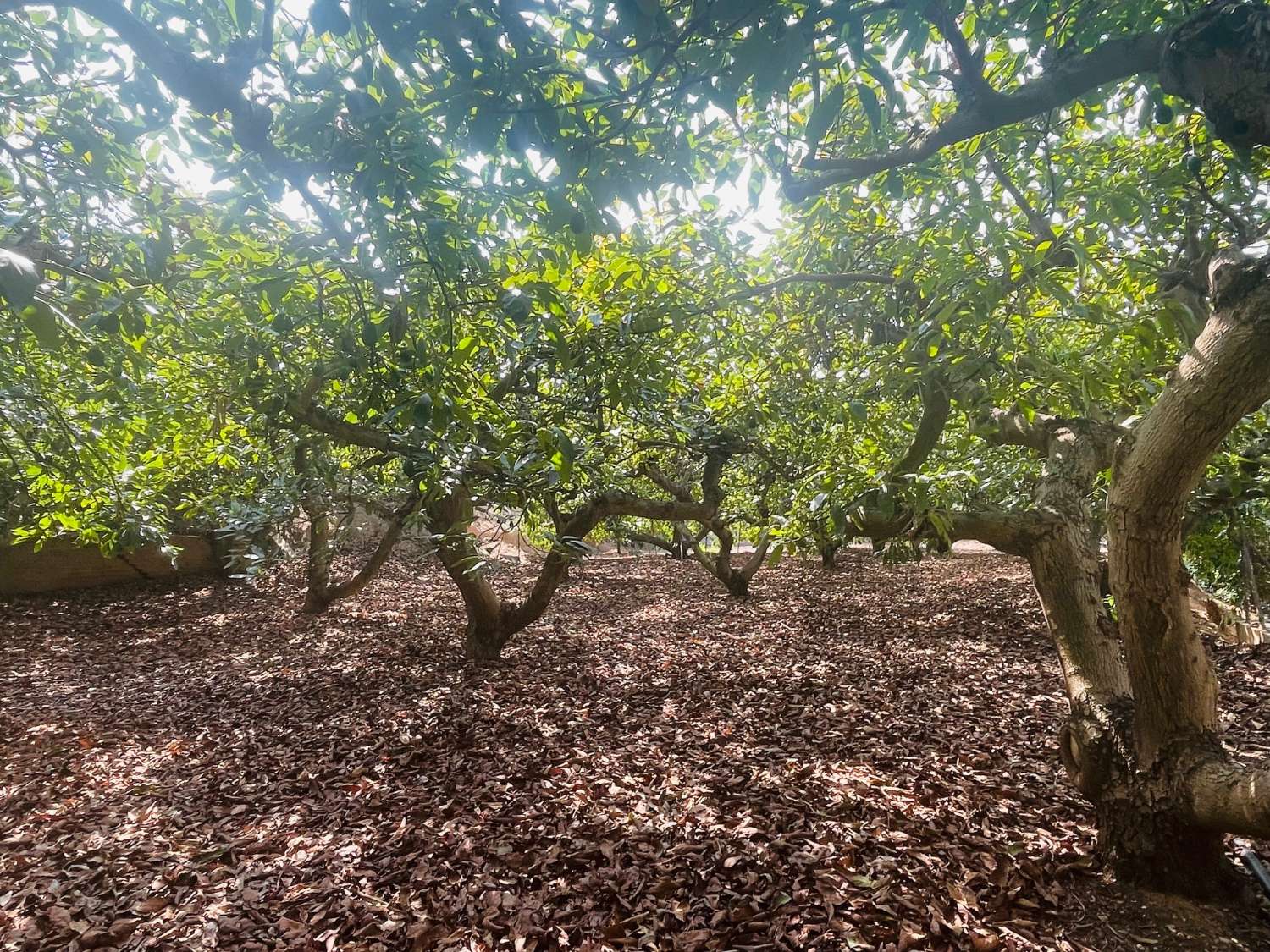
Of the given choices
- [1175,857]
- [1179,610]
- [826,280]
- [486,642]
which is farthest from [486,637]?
[1179,610]

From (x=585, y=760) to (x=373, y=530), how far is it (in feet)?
42.9

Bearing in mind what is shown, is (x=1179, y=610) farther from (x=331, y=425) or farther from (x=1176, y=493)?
(x=331, y=425)

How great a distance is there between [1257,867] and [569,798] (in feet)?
10.9

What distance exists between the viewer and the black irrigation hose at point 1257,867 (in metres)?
2.57

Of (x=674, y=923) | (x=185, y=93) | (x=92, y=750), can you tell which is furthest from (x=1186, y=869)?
(x=92, y=750)

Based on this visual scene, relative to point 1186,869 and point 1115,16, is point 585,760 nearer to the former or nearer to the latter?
point 1186,869

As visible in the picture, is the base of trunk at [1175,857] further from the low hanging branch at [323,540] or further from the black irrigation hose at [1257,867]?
the low hanging branch at [323,540]

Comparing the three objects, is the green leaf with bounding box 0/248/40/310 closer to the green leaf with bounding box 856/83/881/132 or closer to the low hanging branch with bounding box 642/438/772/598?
the green leaf with bounding box 856/83/881/132

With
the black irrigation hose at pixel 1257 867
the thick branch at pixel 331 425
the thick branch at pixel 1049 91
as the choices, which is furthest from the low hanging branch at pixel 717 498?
the thick branch at pixel 331 425

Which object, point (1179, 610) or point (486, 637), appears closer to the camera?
point (1179, 610)

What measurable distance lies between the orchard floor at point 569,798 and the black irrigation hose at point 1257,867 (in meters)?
0.10

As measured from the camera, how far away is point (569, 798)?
3947 millimetres

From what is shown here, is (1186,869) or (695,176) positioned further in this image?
(1186,869)

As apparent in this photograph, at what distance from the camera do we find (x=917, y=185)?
3266 mm
